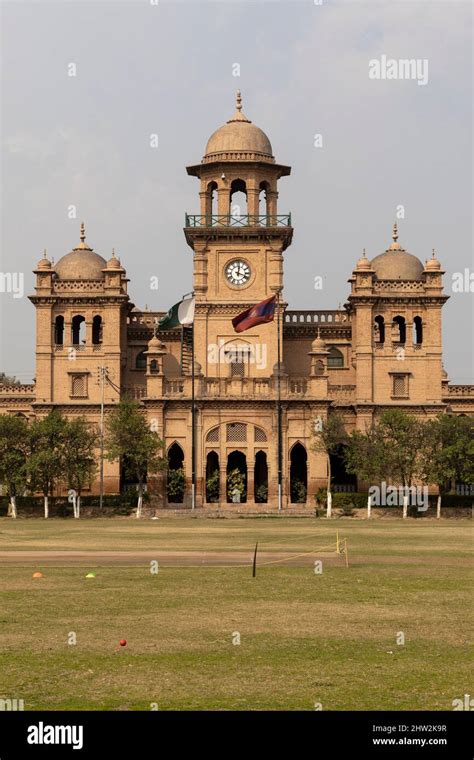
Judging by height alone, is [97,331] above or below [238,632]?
above

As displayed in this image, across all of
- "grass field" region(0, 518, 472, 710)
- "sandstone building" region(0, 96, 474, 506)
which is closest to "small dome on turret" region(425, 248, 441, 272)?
"sandstone building" region(0, 96, 474, 506)

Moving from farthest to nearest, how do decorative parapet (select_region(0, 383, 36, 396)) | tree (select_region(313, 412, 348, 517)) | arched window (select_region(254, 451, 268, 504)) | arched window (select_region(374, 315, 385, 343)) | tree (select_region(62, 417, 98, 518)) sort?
decorative parapet (select_region(0, 383, 36, 396)) → arched window (select_region(374, 315, 385, 343)) → arched window (select_region(254, 451, 268, 504)) → tree (select_region(313, 412, 348, 517)) → tree (select_region(62, 417, 98, 518))

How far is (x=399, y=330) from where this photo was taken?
346 ft

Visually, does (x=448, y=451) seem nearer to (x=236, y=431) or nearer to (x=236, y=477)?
(x=236, y=477)

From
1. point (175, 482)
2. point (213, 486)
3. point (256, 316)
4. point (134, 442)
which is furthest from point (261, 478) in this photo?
point (256, 316)

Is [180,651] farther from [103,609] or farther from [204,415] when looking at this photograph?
[204,415]

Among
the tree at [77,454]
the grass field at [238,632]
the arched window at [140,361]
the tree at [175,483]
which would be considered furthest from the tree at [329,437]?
the grass field at [238,632]

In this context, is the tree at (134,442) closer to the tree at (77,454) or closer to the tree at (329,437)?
the tree at (77,454)

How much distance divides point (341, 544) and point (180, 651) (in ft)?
101

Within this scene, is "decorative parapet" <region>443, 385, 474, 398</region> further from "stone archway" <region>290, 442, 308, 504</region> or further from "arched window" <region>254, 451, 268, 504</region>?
"arched window" <region>254, 451, 268, 504</region>

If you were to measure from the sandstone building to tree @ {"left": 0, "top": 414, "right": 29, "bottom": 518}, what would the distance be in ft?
37.1

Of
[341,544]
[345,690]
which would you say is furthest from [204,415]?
[345,690]

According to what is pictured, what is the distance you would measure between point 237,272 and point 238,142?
10.3 metres

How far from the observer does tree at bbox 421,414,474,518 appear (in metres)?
89.9
